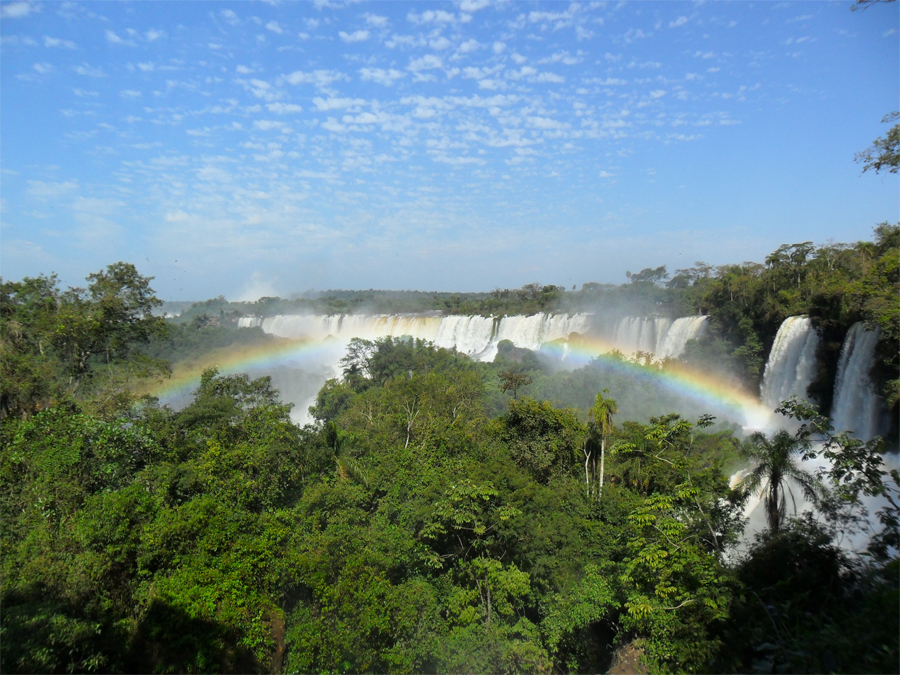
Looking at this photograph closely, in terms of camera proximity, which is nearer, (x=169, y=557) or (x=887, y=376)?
(x=169, y=557)

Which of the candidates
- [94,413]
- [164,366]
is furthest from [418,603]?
[164,366]

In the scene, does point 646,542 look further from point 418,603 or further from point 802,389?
point 802,389

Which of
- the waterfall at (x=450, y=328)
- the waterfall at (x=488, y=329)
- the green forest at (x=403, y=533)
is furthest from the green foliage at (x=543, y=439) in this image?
the waterfall at (x=450, y=328)

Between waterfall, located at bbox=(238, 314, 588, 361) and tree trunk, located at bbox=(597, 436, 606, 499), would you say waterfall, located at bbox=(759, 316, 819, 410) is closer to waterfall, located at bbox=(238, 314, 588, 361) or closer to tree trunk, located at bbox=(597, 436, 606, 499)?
tree trunk, located at bbox=(597, 436, 606, 499)

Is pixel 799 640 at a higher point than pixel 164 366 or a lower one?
lower

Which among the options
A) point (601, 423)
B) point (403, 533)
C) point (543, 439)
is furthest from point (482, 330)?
point (403, 533)

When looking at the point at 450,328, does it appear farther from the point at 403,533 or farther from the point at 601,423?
the point at 403,533
